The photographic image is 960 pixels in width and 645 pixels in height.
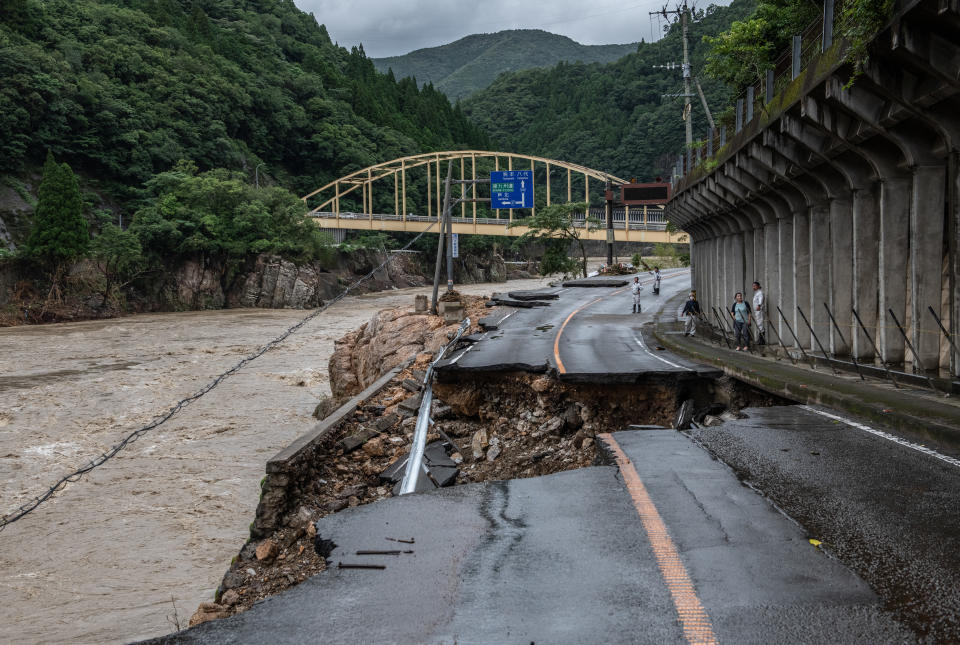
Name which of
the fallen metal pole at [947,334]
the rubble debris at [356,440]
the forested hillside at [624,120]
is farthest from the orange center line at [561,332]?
the forested hillside at [624,120]

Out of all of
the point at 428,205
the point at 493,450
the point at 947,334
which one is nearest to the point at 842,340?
the point at 947,334

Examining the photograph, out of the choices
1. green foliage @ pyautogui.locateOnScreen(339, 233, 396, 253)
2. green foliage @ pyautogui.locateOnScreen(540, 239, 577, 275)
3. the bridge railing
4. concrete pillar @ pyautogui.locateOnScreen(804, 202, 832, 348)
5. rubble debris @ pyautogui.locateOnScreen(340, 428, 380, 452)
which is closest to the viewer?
rubble debris @ pyautogui.locateOnScreen(340, 428, 380, 452)

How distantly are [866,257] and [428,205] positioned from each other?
10575 cm

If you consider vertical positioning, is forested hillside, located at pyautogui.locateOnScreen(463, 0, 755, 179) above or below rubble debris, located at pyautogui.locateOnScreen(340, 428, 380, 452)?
above

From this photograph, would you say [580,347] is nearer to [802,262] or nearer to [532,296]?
[802,262]

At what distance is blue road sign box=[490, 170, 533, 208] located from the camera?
1631 inches

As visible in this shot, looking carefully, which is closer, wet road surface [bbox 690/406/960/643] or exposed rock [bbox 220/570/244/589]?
wet road surface [bbox 690/406/960/643]

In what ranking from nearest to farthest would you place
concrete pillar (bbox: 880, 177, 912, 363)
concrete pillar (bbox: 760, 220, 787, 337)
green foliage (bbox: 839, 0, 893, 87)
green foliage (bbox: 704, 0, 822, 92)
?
green foliage (bbox: 839, 0, 893, 87)
concrete pillar (bbox: 880, 177, 912, 363)
concrete pillar (bbox: 760, 220, 787, 337)
green foliage (bbox: 704, 0, 822, 92)

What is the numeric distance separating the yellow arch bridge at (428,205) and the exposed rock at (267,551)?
216ft

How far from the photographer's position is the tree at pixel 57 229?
54.3 m

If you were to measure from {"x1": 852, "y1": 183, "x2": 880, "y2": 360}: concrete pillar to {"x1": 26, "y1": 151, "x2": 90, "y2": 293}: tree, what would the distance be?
5569cm

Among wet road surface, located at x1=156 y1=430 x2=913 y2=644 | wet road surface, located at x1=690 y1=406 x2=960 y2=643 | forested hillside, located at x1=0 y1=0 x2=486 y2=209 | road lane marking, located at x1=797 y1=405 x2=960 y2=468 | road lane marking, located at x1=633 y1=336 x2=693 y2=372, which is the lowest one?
wet road surface, located at x1=156 y1=430 x2=913 y2=644

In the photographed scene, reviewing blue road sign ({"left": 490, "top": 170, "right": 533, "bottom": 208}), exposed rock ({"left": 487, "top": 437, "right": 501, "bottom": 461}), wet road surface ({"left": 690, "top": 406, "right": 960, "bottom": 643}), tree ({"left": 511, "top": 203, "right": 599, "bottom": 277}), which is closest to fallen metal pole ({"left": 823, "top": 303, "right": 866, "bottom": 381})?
wet road surface ({"left": 690, "top": 406, "right": 960, "bottom": 643})

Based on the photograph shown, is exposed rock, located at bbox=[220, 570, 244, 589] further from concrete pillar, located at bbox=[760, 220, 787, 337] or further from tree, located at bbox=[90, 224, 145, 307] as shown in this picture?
tree, located at bbox=[90, 224, 145, 307]
